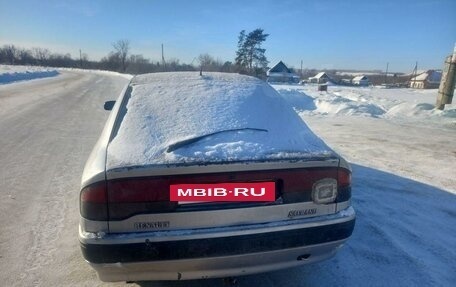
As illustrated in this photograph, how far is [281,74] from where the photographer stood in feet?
198

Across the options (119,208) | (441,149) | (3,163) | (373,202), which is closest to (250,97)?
(119,208)

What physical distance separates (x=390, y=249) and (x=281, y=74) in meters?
59.2

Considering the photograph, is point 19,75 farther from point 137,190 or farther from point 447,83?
point 137,190

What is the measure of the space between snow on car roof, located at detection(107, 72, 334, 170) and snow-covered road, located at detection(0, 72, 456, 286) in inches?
42.2

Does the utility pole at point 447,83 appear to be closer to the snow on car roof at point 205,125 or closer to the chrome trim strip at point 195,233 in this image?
the snow on car roof at point 205,125

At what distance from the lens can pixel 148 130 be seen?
2.57 metres

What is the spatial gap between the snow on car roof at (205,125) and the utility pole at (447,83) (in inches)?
479

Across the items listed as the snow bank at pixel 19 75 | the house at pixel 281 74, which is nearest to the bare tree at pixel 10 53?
the snow bank at pixel 19 75

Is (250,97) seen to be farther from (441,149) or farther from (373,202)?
(441,149)

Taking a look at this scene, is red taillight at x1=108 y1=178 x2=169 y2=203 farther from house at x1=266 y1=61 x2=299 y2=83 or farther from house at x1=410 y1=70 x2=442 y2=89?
house at x1=410 y1=70 x2=442 y2=89

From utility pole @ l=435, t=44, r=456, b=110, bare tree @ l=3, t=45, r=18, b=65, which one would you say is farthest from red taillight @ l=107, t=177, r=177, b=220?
bare tree @ l=3, t=45, r=18, b=65

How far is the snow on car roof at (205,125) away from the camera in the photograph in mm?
2236

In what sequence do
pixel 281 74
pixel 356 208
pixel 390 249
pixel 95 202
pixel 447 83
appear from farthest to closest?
pixel 281 74, pixel 447 83, pixel 356 208, pixel 390 249, pixel 95 202

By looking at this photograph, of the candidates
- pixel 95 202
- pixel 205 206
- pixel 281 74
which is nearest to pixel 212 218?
pixel 205 206
